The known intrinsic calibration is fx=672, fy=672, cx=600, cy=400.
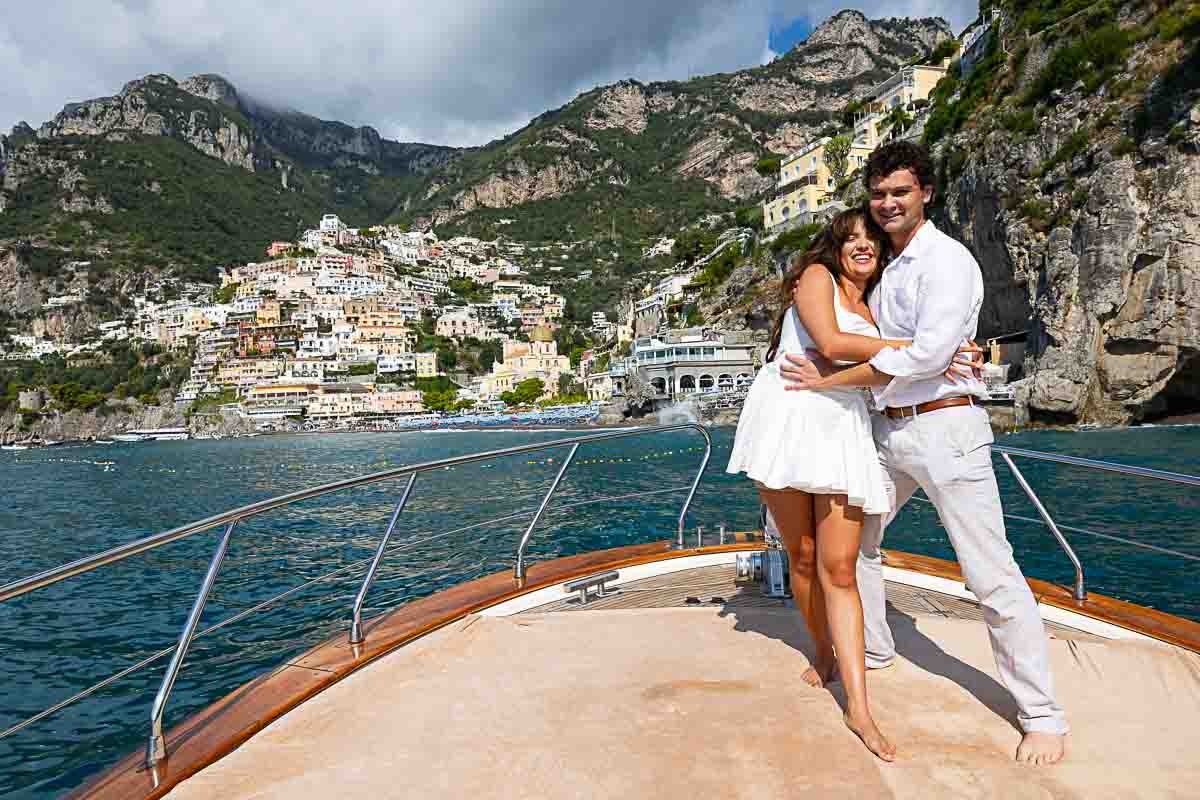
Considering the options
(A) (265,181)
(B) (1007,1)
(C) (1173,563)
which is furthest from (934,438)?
(A) (265,181)

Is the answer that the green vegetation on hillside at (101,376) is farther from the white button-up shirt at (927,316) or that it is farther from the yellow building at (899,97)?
the white button-up shirt at (927,316)

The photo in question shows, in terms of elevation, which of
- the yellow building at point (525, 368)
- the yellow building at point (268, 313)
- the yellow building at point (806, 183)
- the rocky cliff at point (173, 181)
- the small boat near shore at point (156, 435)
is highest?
the rocky cliff at point (173, 181)

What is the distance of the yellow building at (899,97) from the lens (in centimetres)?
4884

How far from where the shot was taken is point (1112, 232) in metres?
23.1

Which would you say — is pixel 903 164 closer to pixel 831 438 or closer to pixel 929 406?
pixel 929 406

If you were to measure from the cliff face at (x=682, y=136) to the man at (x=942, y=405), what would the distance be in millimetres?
109508

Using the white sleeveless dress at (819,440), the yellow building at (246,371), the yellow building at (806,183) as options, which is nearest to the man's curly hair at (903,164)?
the white sleeveless dress at (819,440)

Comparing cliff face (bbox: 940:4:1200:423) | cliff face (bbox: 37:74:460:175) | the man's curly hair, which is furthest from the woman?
cliff face (bbox: 37:74:460:175)

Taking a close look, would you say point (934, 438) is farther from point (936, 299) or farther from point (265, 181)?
point (265, 181)

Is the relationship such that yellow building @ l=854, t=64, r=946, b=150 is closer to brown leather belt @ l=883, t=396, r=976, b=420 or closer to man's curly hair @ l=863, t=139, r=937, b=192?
man's curly hair @ l=863, t=139, r=937, b=192

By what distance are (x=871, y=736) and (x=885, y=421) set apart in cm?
77

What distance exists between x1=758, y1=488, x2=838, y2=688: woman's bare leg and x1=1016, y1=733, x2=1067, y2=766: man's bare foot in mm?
519

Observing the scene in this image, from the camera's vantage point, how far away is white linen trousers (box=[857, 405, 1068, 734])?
5.25 ft

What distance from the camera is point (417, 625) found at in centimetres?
236
